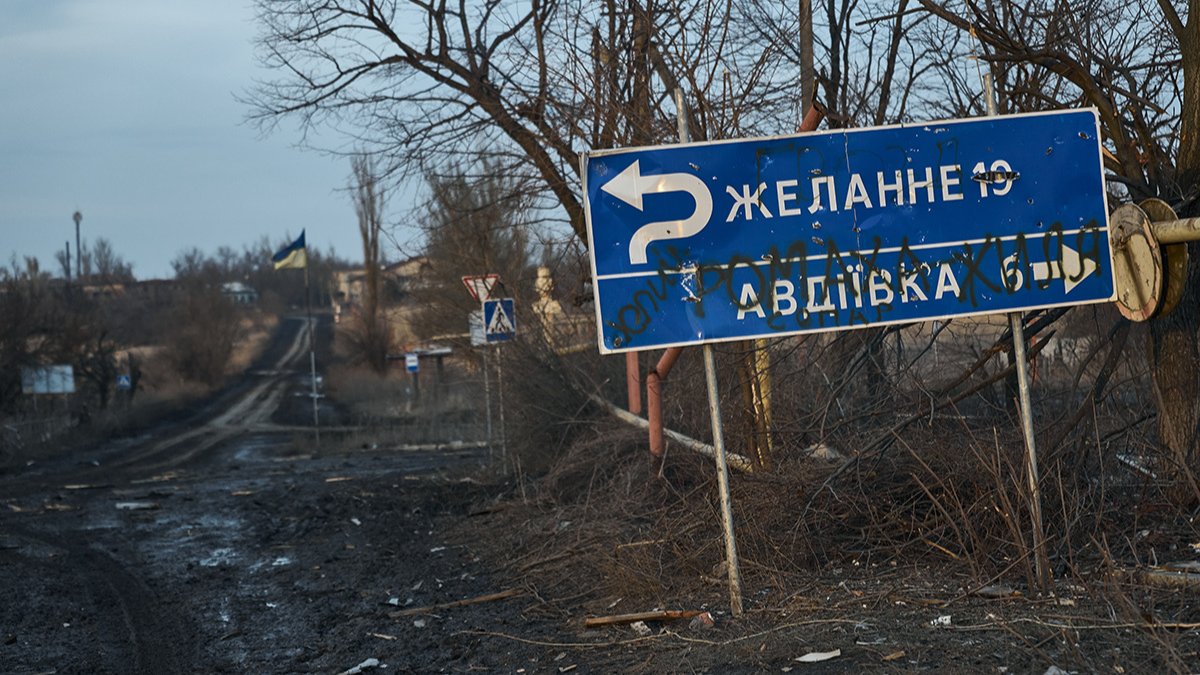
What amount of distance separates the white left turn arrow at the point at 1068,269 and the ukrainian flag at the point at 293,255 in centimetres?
3129

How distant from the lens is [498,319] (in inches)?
604

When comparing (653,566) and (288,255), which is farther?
(288,255)

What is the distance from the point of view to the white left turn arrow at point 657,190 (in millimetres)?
5969

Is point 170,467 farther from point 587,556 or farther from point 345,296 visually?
point 345,296

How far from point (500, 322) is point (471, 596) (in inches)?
281

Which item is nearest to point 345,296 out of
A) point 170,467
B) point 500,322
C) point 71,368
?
point 71,368

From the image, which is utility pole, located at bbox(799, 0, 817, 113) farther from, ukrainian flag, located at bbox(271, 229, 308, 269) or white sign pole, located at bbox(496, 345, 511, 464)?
ukrainian flag, located at bbox(271, 229, 308, 269)

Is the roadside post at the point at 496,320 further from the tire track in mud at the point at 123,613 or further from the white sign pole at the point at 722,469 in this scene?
the white sign pole at the point at 722,469

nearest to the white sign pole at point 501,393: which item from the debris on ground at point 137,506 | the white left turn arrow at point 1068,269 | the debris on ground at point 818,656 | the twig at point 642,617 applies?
the debris on ground at point 137,506

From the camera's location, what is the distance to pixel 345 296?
132250 millimetres

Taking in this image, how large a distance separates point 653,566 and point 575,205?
673 cm

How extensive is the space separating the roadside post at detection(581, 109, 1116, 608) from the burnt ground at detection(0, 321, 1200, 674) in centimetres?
144

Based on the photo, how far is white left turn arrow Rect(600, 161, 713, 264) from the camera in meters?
5.97

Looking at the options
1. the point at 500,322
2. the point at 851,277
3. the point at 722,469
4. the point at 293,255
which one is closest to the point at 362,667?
the point at 722,469
